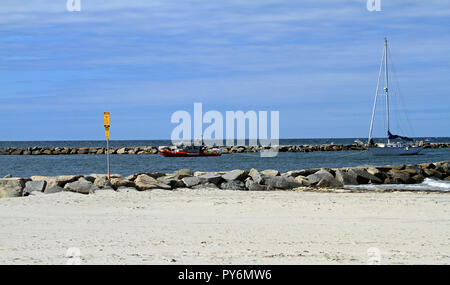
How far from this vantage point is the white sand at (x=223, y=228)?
8812 mm

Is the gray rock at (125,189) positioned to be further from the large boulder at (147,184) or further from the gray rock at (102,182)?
the gray rock at (102,182)

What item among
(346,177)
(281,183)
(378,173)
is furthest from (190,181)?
(378,173)

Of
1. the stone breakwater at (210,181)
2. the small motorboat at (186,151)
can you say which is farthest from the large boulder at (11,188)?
the small motorboat at (186,151)

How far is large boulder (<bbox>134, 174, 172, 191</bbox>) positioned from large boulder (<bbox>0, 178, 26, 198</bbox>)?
3416 mm

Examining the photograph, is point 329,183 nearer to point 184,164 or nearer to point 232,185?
point 232,185

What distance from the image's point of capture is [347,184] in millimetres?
22891

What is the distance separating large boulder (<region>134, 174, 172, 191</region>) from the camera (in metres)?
19.2

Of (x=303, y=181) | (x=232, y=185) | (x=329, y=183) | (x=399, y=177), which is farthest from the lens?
(x=399, y=177)

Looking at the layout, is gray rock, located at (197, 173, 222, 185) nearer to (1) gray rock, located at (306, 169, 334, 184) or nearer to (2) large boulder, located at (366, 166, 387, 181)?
(1) gray rock, located at (306, 169, 334, 184)

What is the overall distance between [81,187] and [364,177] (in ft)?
35.8

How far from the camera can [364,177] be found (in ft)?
78.3

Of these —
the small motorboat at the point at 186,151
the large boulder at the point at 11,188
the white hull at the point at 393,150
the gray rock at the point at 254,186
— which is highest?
the large boulder at the point at 11,188

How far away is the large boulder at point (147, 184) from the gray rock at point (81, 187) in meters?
1.40
